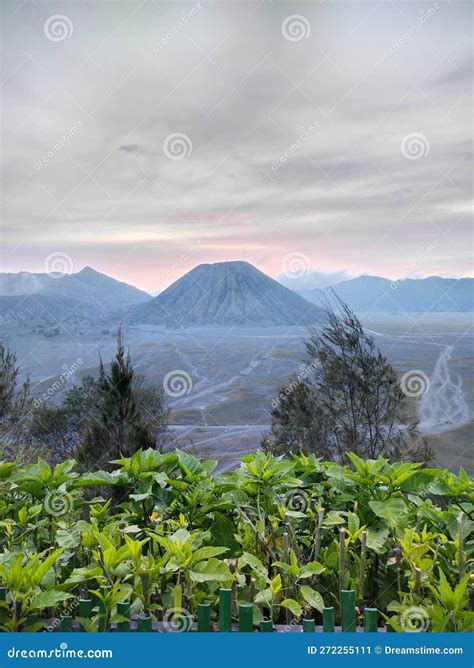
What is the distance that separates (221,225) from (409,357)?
24.1ft

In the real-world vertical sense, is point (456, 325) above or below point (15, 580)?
above

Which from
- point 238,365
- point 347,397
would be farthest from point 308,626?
point 238,365

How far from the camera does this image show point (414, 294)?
70.9 ft

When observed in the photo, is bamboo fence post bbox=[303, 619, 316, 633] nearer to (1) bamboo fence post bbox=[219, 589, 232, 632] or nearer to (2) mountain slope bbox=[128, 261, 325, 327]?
(1) bamboo fence post bbox=[219, 589, 232, 632]

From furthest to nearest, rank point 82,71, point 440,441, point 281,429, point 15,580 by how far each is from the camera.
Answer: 1. point 440,441
2. point 281,429
3. point 82,71
4. point 15,580

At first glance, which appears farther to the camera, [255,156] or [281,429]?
[255,156]

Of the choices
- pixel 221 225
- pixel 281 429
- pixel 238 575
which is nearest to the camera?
pixel 238 575

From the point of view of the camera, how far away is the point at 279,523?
1140 millimetres

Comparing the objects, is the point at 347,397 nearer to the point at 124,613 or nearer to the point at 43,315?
the point at 124,613

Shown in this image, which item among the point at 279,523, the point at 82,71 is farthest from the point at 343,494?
the point at 82,71

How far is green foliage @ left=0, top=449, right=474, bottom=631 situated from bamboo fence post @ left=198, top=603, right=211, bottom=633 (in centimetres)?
4

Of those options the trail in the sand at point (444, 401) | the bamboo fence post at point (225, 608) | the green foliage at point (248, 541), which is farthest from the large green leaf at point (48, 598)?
the trail in the sand at point (444, 401)

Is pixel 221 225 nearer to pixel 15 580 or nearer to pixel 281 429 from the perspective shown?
pixel 281 429

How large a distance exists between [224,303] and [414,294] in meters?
9.57
